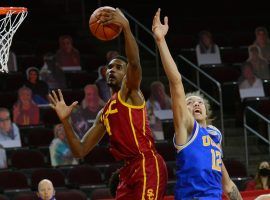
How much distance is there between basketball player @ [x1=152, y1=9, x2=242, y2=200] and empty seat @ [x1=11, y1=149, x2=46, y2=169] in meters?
5.26

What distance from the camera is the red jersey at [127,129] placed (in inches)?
261

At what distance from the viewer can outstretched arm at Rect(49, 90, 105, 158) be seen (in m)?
6.61

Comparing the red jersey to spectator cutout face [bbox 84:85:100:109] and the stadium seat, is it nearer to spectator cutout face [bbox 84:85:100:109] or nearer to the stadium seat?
the stadium seat

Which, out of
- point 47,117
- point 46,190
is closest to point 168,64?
point 46,190

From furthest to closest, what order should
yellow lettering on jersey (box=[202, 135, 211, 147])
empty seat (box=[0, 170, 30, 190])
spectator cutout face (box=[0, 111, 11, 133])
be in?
spectator cutout face (box=[0, 111, 11, 133]), empty seat (box=[0, 170, 30, 190]), yellow lettering on jersey (box=[202, 135, 211, 147])

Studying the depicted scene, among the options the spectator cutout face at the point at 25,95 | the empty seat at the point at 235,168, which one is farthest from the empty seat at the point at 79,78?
the empty seat at the point at 235,168

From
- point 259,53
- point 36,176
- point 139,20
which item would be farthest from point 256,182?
point 139,20

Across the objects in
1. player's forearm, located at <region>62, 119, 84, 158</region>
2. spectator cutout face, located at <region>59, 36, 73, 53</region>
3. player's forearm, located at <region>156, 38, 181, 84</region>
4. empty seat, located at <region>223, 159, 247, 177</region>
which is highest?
spectator cutout face, located at <region>59, 36, 73, 53</region>

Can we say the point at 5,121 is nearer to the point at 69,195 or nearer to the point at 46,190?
Result: the point at 69,195

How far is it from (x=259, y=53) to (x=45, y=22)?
3.89 meters

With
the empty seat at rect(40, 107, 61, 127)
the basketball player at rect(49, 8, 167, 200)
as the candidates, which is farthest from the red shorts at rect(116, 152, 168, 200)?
the empty seat at rect(40, 107, 61, 127)

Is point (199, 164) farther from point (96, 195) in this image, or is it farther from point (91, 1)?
point (91, 1)

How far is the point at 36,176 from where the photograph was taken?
11.0 meters

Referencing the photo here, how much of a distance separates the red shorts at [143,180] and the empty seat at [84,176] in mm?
4499
